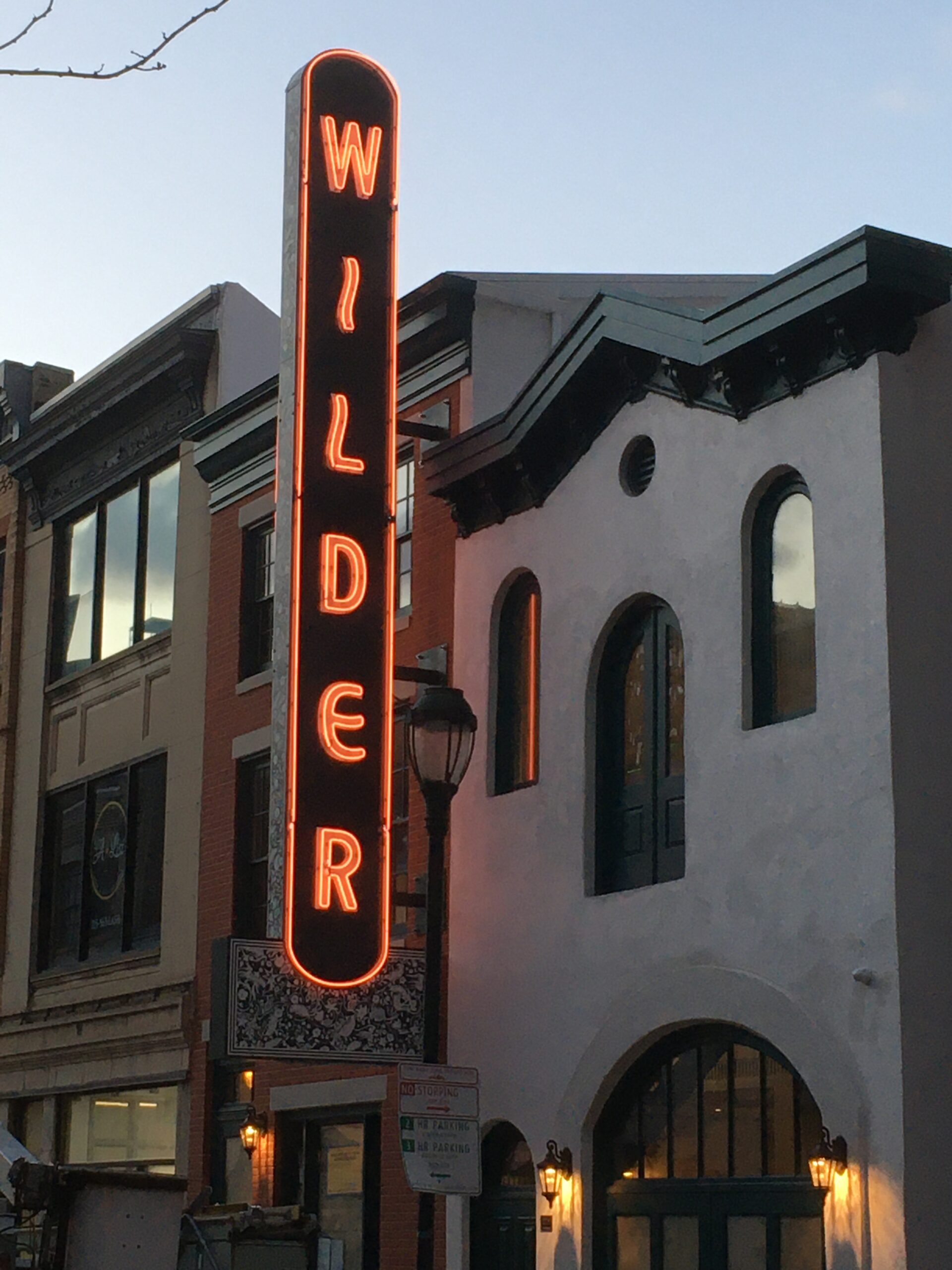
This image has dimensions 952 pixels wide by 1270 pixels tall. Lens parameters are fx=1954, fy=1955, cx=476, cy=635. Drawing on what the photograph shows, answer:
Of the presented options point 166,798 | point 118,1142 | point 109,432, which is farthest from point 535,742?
point 109,432

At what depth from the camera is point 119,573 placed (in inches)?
989

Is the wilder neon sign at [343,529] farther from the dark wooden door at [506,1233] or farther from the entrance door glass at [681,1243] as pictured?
the entrance door glass at [681,1243]

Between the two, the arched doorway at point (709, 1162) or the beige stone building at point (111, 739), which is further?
the beige stone building at point (111, 739)

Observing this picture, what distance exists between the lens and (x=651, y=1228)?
48.2ft

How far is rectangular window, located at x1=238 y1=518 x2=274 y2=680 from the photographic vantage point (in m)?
21.6

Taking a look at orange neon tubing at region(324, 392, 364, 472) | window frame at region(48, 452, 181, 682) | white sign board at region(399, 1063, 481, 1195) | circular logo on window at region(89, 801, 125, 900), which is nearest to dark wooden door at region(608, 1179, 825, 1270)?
white sign board at region(399, 1063, 481, 1195)

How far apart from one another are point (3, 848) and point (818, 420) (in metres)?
15.6

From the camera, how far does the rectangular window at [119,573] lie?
24.1 metres

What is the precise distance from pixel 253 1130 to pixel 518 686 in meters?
5.60

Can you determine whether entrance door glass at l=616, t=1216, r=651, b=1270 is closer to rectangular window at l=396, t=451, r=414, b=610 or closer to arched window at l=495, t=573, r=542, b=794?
arched window at l=495, t=573, r=542, b=794

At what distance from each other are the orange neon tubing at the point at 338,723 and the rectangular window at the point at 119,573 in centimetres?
792

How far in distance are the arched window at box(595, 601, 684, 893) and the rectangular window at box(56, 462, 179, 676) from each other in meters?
8.90

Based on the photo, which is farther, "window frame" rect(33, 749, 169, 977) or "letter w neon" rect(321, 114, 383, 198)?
"window frame" rect(33, 749, 169, 977)

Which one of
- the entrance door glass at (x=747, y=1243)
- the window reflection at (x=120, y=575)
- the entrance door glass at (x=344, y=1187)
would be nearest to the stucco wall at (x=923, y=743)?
the entrance door glass at (x=747, y=1243)
